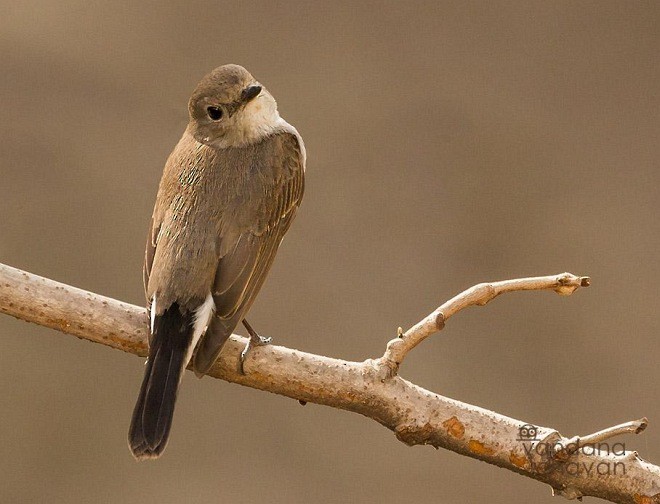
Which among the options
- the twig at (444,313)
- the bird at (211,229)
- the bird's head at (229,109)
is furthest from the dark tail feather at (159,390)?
the bird's head at (229,109)

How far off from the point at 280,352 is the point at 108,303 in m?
0.52

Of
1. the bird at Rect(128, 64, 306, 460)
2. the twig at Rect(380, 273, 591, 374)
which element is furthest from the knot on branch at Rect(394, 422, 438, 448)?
the bird at Rect(128, 64, 306, 460)

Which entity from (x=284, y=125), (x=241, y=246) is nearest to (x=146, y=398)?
(x=241, y=246)

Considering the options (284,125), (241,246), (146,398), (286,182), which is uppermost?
(284,125)

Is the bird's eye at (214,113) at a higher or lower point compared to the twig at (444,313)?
higher

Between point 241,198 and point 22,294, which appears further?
point 241,198

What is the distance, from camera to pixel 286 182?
10.9 ft

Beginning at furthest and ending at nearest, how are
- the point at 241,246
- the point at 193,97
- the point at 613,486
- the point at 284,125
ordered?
the point at 284,125 → the point at 193,97 → the point at 241,246 → the point at 613,486

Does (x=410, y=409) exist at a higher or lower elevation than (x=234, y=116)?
lower

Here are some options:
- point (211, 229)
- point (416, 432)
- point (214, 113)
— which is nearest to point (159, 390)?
point (211, 229)

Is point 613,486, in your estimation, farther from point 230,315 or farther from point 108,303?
point 108,303

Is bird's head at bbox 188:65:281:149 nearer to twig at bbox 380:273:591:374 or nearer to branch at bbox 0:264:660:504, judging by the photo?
branch at bbox 0:264:660:504

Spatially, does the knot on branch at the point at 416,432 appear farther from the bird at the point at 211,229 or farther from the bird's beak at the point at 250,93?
the bird's beak at the point at 250,93

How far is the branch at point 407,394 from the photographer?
255cm
